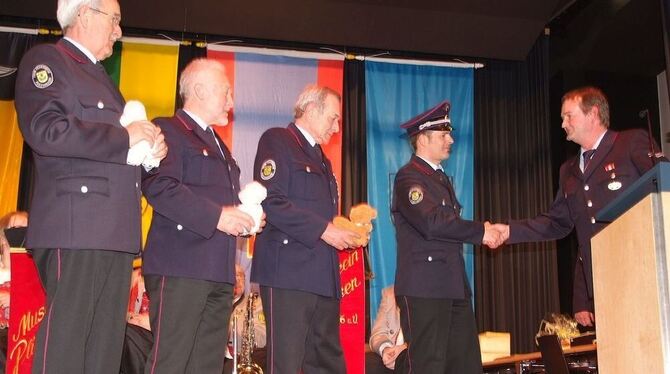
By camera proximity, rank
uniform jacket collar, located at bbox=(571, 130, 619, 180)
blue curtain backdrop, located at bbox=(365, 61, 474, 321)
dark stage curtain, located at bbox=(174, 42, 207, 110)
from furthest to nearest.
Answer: blue curtain backdrop, located at bbox=(365, 61, 474, 321) → dark stage curtain, located at bbox=(174, 42, 207, 110) → uniform jacket collar, located at bbox=(571, 130, 619, 180)

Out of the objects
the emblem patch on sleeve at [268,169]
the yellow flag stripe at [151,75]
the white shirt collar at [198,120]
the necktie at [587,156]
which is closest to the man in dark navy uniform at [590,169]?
the necktie at [587,156]

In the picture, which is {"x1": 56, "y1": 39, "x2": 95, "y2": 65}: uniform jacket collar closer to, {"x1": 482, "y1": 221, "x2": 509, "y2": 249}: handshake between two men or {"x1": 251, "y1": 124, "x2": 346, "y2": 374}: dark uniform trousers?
{"x1": 251, "y1": 124, "x2": 346, "y2": 374}: dark uniform trousers

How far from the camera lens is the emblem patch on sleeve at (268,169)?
10.9 feet

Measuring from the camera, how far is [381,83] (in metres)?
6.88

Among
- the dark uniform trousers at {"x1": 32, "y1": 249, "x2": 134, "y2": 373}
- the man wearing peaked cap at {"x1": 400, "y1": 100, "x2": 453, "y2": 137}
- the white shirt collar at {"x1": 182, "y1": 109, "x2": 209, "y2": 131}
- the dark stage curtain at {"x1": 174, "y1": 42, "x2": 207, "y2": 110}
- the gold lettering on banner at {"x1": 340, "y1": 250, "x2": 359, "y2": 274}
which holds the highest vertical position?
A: the dark stage curtain at {"x1": 174, "y1": 42, "x2": 207, "y2": 110}

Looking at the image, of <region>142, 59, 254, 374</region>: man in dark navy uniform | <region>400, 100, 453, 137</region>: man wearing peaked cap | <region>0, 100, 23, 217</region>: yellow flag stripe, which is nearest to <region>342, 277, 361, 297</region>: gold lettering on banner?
<region>400, 100, 453, 137</region>: man wearing peaked cap

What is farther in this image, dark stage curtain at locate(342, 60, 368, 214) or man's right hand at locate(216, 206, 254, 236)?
dark stage curtain at locate(342, 60, 368, 214)

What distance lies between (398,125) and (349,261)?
8.22 ft

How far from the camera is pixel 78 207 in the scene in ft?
7.57

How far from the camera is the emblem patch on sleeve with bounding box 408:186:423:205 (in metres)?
3.99

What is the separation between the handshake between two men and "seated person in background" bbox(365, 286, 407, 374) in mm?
902

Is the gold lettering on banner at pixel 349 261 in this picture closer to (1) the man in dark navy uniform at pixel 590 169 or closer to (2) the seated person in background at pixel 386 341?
(2) the seated person in background at pixel 386 341

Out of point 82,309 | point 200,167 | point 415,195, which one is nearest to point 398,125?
point 415,195

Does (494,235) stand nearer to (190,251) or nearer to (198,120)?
(198,120)
